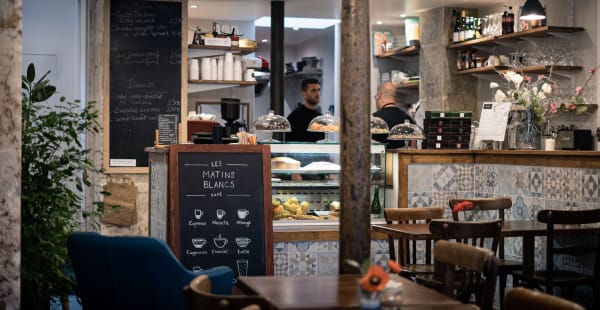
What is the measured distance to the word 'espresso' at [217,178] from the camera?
18.5ft

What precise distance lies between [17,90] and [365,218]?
187 cm

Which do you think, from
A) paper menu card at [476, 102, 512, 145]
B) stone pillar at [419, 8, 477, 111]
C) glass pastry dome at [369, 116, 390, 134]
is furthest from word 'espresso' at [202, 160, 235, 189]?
stone pillar at [419, 8, 477, 111]

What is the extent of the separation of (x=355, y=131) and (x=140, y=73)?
206 inches

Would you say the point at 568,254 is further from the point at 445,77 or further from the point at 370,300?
the point at 445,77

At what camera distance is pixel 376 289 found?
9.17 feet

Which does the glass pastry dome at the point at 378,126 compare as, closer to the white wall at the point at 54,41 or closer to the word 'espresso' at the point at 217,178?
Result: the word 'espresso' at the point at 217,178

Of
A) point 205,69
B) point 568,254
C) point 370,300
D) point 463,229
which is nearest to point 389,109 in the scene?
point 205,69

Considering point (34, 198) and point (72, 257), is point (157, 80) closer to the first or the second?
point (34, 198)

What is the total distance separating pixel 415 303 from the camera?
3.23 meters

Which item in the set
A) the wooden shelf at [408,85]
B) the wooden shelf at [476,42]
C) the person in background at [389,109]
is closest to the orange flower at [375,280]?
the person in background at [389,109]

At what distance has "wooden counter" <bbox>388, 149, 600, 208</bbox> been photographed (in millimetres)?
6217

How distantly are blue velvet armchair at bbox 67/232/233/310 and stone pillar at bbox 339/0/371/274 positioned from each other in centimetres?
73

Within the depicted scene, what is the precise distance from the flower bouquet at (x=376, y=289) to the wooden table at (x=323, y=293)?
0.93 ft

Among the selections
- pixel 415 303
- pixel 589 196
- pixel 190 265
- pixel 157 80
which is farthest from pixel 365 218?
pixel 157 80
